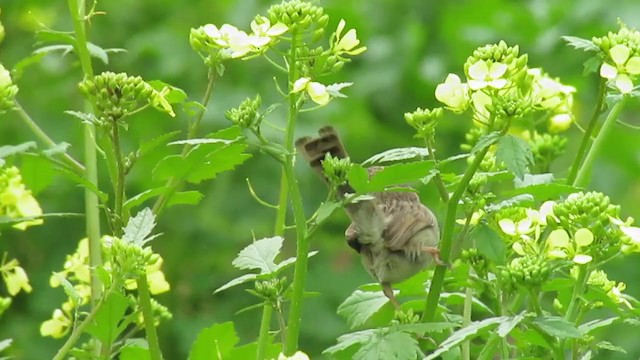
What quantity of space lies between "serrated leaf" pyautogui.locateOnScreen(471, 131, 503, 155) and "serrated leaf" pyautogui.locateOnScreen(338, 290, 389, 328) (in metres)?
0.38

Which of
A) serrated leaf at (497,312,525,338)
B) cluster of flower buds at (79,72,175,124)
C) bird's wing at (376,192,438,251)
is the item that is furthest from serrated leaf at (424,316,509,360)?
bird's wing at (376,192,438,251)

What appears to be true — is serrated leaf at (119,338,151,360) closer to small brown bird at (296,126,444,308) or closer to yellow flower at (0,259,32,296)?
yellow flower at (0,259,32,296)

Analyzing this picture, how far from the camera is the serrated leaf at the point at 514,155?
1.67m

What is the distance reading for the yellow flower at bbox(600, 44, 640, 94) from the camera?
1.82 meters

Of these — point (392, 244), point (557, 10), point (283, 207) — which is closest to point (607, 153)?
point (557, 10)

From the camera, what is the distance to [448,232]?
5.74ft

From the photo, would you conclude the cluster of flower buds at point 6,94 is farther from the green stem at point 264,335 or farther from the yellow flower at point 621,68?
the yellow flower at point 621,68

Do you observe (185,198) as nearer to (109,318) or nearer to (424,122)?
(109,318)

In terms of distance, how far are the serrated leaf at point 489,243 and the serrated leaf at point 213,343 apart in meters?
0.43

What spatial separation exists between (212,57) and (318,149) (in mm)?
226

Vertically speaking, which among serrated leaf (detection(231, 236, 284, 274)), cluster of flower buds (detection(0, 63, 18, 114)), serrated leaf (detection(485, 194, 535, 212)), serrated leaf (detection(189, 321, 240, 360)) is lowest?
serrated leaf (detection(189, 321, 240, 360))

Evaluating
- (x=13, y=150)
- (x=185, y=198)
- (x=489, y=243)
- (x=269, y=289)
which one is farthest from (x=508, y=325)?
(x=13, y=150)

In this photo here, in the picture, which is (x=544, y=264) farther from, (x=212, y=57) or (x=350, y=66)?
(x=350, y=66)

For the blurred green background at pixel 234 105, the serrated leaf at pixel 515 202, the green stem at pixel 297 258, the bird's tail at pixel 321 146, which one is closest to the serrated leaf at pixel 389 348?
the green stem at pixel 297 258
